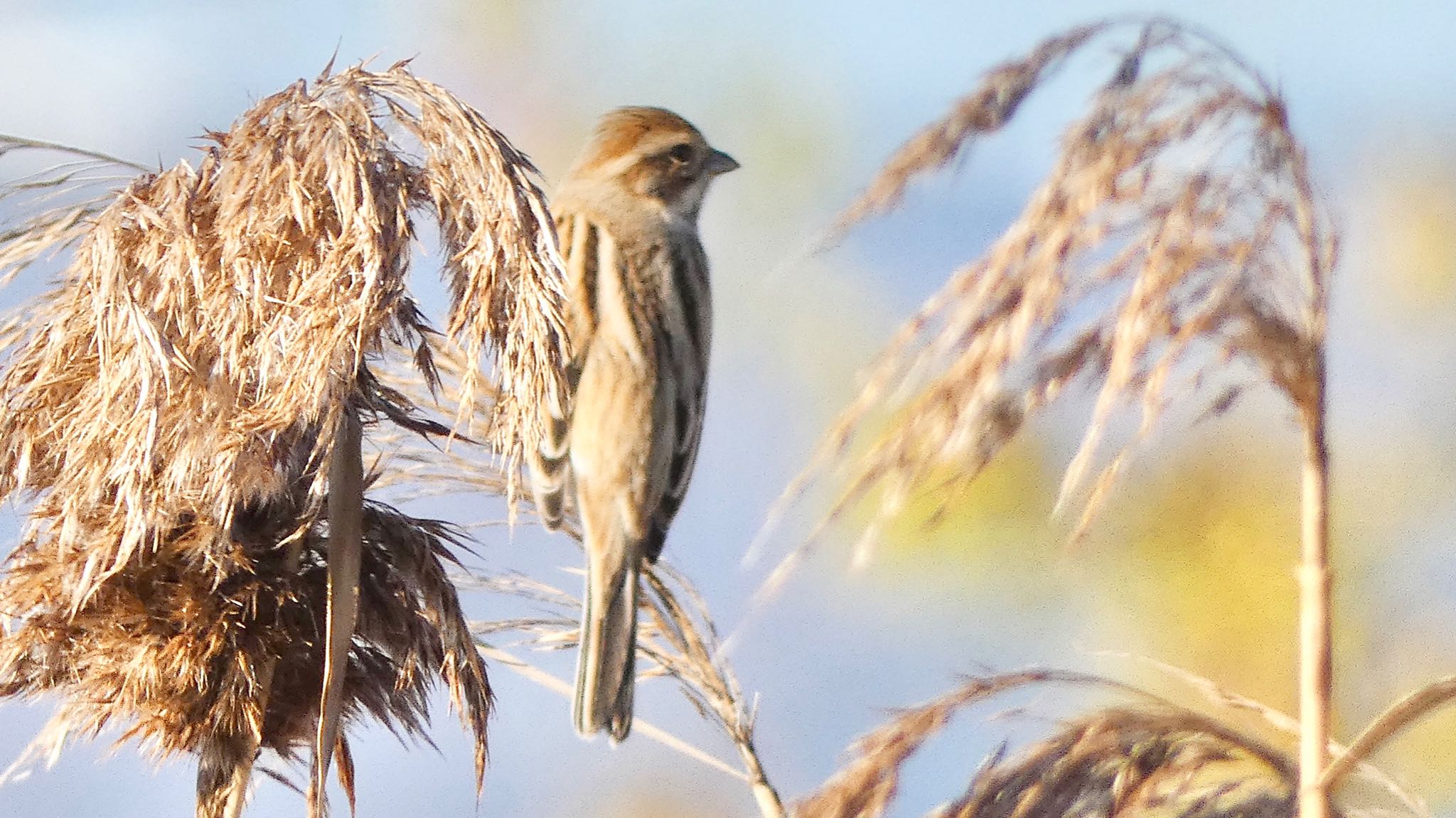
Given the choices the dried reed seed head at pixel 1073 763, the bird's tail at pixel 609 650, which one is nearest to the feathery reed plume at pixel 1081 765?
the dried reed seed head at pixel 1073 763

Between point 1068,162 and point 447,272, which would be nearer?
point 1068,162

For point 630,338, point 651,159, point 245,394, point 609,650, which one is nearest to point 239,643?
point 245,394

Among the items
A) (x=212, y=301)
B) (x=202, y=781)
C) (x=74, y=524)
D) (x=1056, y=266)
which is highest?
(x=1056, y=266)

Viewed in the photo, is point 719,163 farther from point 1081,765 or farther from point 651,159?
point 1081,765

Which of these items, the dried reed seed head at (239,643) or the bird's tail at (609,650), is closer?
the dried reed seed head at (239,643)

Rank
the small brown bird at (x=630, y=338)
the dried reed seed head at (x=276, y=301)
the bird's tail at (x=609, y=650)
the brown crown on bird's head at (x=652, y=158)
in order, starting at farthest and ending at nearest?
the brown crown on bird's head at (x=652, y=158), the small brown bird at (x=630, y=338), the bird's tail at (x=609, y=650), the dried reed seed head at (x=276, y=301)

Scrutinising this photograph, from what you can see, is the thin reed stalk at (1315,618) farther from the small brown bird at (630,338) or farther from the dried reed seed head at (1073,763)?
the small brown bird at (630,338)

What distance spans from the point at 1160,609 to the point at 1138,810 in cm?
81

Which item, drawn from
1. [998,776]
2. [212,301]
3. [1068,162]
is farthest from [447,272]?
[998,776]

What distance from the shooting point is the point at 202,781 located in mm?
1023

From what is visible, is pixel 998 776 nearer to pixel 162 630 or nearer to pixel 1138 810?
pixel 1138 810

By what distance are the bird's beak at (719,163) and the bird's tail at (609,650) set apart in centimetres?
49

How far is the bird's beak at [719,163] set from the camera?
1607 mm

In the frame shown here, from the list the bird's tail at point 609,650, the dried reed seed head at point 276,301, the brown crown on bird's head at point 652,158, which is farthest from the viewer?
the brown crown on bird's head at point 652,158
